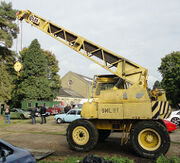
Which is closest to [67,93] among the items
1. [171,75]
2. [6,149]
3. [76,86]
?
[76,86]

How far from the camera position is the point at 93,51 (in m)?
9.09

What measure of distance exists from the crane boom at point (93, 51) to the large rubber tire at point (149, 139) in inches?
61.4

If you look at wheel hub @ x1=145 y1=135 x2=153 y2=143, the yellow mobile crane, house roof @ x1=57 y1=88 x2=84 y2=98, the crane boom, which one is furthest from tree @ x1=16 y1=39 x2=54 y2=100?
wheel hub @ x1=145 y1=135 x2=153 y2=143

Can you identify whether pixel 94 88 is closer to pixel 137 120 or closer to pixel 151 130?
pixel 137 120

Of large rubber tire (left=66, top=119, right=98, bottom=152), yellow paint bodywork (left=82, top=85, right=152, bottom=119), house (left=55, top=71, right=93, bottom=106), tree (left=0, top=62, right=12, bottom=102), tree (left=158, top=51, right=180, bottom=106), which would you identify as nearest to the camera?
yellow paint bodywork (left=82, top=85, right=152, bottom=119)

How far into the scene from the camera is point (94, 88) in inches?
311

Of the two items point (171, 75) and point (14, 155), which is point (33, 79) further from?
point (14, 155)

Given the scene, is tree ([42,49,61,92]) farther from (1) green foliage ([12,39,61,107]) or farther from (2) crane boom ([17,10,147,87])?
(2) crane boom ([17,10,147,87])

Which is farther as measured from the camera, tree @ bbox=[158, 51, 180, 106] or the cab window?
tree @ bbox=[158, 51, 180, 106]

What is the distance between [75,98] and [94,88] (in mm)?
52091

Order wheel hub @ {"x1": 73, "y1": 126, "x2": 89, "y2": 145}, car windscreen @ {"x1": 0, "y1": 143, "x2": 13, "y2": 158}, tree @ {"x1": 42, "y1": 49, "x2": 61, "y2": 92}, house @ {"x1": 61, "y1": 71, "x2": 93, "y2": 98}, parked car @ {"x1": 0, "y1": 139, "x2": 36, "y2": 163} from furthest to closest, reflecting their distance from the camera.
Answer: house @ {"x1": 61, "y1": 71, "x2": 93, "y2": 98} < tree @ {"x1": 42, "y1": 49, "x2": 61, "y2": 92} < wheel hub @ {"x1": 73, "y1": 126, "x2": 89, "y2": 145} < car windscreen @ {"x1": 0, "y1": 143, "x2": 13, "y2": 158} < parked car @ {"x1": 0, "y1": 139, "x2": 36, "y2": 163}

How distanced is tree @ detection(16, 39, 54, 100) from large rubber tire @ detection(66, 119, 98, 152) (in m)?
30.7

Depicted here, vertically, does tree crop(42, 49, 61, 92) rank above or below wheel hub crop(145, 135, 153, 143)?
above

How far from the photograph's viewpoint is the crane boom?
25.7 ft
